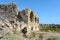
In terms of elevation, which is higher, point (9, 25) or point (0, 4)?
point (0, 4)

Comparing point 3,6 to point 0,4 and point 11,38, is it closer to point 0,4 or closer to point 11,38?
point 0,4

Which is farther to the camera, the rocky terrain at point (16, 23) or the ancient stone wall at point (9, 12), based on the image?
the ancient stone wall at point (9, 12)

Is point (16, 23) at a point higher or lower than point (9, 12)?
lower

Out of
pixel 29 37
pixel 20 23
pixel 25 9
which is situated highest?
pixel 25 9

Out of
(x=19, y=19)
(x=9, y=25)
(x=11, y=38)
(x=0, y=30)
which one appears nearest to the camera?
(x=11, y=38)

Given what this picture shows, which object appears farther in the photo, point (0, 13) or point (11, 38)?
point (0, 13)

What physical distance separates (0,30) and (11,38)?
300 cm

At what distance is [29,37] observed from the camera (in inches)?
769

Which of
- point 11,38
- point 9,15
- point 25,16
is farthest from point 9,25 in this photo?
point 11,38

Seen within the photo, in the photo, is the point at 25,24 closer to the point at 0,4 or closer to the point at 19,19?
the point at 19,19

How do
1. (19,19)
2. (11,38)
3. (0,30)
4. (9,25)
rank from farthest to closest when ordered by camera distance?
1. (19,19)
2. (9,25)
3. (0,30)
4. (11,38)

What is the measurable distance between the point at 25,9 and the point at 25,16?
1.05 m

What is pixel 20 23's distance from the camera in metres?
22.4

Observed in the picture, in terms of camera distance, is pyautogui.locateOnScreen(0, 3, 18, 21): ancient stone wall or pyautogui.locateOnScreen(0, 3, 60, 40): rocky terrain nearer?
pyautogui.locateOnScreen(0, 3, 60, 40): rocky terrain
